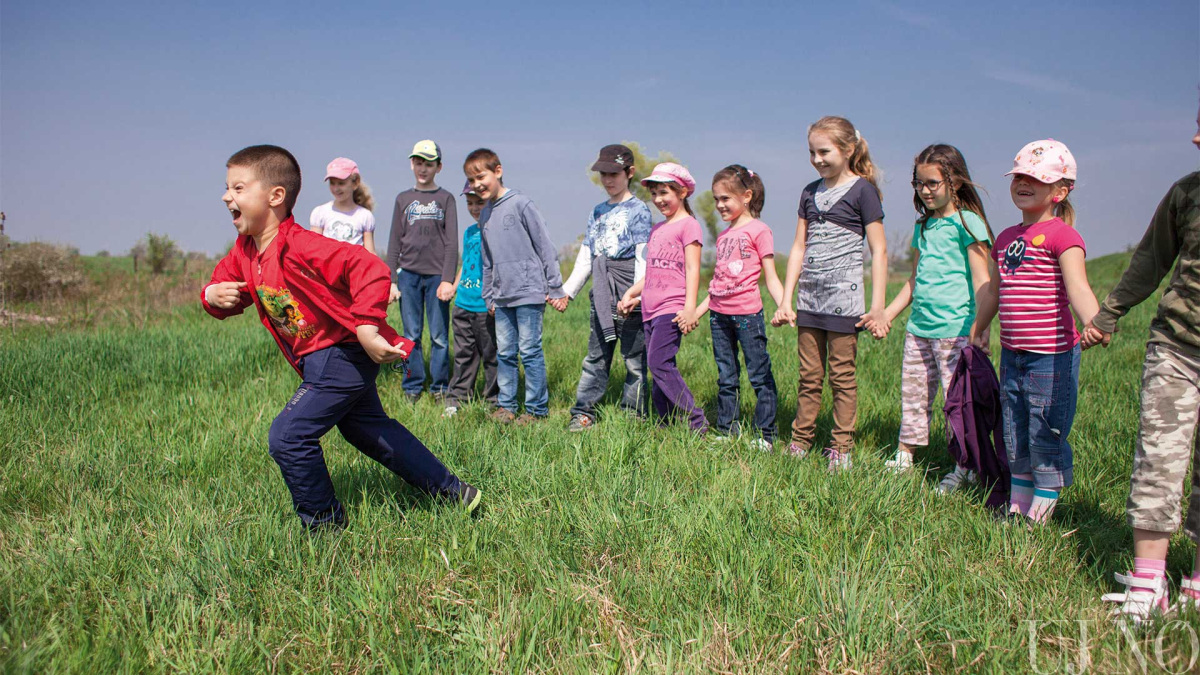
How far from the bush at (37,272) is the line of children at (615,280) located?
15438mm

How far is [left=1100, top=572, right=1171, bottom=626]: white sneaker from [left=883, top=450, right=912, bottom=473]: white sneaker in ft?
3.80

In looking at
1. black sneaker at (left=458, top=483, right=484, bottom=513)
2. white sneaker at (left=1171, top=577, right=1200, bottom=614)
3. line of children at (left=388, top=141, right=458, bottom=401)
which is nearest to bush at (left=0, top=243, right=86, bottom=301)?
line of children at (left=388, top=141, right=458, bottom=401)

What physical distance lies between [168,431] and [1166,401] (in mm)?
4888

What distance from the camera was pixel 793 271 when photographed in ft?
14.7

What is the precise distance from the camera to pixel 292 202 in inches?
123

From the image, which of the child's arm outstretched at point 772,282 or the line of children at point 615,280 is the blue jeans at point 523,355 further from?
the child's arm outstretched at point 772,282

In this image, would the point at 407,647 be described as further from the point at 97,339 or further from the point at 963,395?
the point at 97,339

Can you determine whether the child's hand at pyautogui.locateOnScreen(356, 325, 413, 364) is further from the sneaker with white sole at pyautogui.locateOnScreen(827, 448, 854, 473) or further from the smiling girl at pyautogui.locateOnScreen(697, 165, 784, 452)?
the smiling girl at pyautogui.locateOnScreen(697, 165, 784, 452)

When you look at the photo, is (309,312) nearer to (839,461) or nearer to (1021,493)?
(839,461)

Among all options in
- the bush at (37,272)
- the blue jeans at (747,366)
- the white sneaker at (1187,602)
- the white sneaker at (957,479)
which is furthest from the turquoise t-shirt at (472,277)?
the bush at (37,272)

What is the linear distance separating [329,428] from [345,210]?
3.73 m

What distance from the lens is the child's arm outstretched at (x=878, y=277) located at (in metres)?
4.07

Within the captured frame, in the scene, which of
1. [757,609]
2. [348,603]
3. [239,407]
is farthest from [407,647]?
[239,407]

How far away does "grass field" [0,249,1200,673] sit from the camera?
2.19 m
